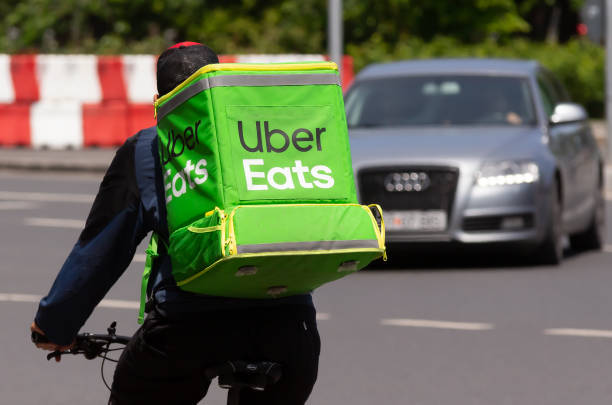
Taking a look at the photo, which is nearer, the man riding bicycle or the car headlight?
the man riding bicycle

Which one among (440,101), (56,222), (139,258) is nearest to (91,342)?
(440,101)

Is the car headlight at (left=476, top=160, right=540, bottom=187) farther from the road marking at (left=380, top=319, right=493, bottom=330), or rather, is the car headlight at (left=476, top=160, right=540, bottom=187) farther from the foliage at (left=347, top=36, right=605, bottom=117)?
the foliage at (left=347, top=36, right=605, bottom=117)

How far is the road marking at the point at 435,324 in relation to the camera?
28.7 ft

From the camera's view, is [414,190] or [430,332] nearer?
[430,332]

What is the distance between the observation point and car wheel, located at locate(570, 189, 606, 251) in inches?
497

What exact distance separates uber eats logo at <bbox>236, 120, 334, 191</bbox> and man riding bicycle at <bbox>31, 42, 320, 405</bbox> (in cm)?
24

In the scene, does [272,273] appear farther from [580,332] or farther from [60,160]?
[60,160]

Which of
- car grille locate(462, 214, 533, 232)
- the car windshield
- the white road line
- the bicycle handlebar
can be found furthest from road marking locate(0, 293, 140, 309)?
the bicycle handlebar

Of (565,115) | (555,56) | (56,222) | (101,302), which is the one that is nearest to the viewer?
(101,302)

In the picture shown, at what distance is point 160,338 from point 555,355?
456cm

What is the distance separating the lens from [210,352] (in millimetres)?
3562

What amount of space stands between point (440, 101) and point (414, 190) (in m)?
1.51

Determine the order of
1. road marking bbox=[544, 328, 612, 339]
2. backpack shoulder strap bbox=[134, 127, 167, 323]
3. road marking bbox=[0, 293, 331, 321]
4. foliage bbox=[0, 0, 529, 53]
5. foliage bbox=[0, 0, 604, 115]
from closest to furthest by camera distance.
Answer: backpack shoulder strap bbox=[134, 127, 167, 323] < road marking bbox=[544, 328, 612, 339] < road marking bbox=[0, 293, 331, 321] < foliage bbox=[0, 0, 604, 115] < foliage bbox=[0, 0, 529, 53]

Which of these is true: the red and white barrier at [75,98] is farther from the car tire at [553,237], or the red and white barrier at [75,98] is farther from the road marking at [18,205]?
the car tire at [553,237]
